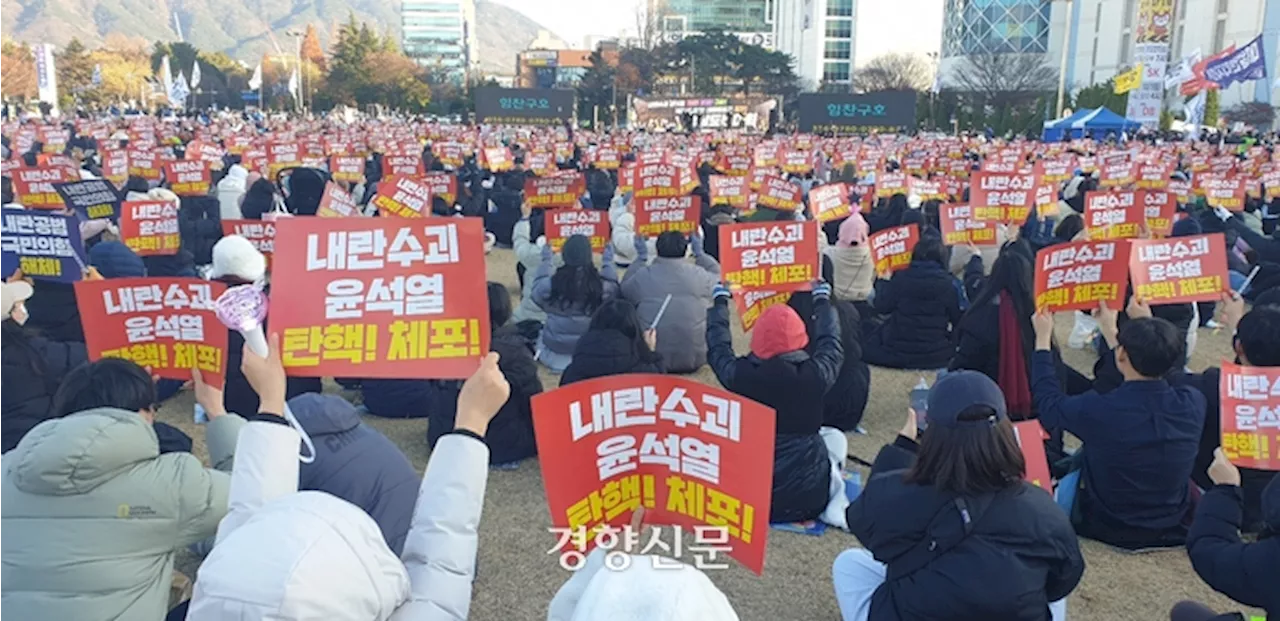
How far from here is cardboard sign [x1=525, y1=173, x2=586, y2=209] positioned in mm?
11953

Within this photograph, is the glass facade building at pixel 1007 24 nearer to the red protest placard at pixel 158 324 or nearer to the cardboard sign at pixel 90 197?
the cardboard sign at pixel 90 197

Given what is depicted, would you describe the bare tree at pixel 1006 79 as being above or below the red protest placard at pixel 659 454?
above

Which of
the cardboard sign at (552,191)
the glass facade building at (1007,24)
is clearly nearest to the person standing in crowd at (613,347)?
the cardboard sign at (552,191)

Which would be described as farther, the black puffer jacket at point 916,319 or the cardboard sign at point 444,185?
the cardboard sign at point 444,185

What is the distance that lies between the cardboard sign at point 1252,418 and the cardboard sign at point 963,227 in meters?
4.91

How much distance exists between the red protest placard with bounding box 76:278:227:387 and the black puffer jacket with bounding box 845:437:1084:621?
2.65 m

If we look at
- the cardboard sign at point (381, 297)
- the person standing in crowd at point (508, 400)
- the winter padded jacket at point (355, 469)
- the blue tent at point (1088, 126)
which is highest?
the blue tent at point (1088, 126)

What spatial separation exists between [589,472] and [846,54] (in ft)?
335

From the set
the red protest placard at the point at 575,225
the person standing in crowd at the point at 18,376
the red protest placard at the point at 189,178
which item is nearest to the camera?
the person standing in crowd at the point at 18,376

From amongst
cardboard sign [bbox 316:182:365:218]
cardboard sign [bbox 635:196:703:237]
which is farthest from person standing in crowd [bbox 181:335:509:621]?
cardboard sign [bbox 635:196:703:237]

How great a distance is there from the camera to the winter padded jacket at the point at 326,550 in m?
1.65

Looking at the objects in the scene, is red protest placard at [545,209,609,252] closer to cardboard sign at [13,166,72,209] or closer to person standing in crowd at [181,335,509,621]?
cardboard sign at [13,166,72,209]

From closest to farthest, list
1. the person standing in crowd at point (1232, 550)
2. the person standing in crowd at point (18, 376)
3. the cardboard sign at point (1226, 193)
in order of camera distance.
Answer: the person standing in crowd at point (1232, 550) → the person standing in crowd at point (18, 376) → the cardboard sign at point (1226, 193)

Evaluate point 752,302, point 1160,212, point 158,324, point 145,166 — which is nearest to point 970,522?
point 158,324
